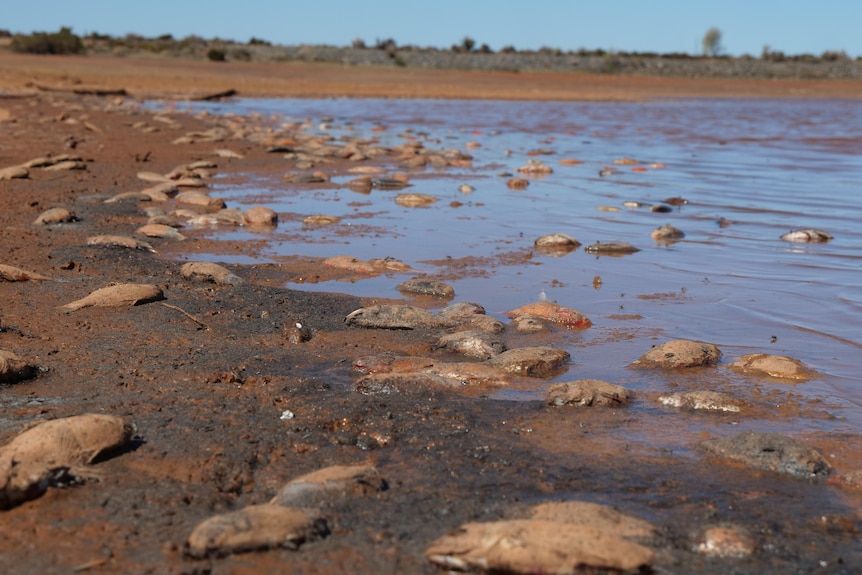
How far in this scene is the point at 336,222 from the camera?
360 inches

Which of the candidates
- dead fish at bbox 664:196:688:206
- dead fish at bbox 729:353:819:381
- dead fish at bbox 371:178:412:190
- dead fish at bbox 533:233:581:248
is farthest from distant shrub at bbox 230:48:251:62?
dead fish at bbox 729:353:819:381

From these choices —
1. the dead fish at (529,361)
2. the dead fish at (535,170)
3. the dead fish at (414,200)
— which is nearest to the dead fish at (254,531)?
the dead fish at (529,361)

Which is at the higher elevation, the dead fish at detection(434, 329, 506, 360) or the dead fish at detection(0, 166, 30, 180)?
the dead fish at detection(0, 166, 30, 180)

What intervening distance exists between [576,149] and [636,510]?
14.8 meters

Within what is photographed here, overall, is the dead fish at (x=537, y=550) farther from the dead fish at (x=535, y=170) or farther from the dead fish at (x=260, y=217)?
the dead fish at (x=535, y=170)

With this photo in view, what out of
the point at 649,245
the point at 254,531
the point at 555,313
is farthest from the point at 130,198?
the point at 254,531

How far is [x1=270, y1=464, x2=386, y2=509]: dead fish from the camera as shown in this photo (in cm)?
321

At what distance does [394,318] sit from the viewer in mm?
5582

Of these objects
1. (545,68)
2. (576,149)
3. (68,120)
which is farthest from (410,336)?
(545,68)

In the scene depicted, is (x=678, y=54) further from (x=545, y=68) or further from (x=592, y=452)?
(x=592, y=452)

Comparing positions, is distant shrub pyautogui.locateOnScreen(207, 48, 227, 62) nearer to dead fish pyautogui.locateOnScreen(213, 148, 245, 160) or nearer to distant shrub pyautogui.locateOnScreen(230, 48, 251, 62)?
distant shrub pyautogui.locateOnScreen(230, 48, 251, 62)

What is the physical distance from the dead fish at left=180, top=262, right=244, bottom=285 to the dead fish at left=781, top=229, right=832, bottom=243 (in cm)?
500

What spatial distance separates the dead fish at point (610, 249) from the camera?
310 inches

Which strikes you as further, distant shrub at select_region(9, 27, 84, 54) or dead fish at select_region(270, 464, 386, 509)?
distant shrub at select_region(9, 27, 84, 54)
